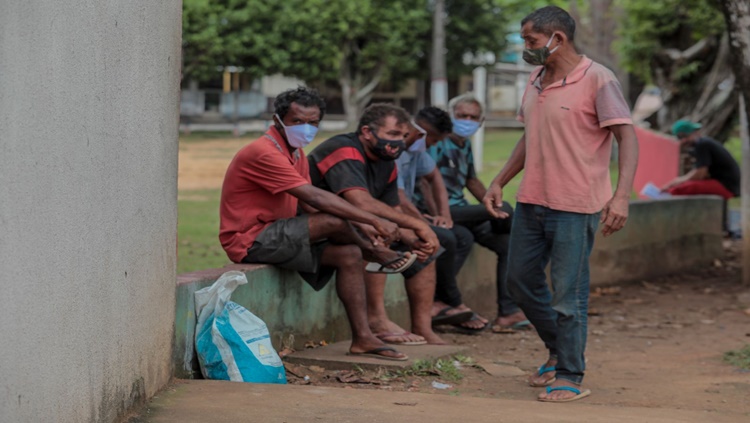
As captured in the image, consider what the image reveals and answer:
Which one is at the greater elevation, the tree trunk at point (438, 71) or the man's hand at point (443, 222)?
the tree trunk at point (438, 71)

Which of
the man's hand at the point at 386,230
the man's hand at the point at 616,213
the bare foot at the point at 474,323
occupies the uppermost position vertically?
the man's hand at the point at 616,213

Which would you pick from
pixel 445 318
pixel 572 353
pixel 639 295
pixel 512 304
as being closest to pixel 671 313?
pixel 639 295

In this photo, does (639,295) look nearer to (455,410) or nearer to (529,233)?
(529,233)

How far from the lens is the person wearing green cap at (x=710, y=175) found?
12.2 meters

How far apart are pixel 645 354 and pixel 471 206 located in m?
1.60

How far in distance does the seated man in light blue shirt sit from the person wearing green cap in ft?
17.2

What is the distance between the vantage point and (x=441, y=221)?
7496mm

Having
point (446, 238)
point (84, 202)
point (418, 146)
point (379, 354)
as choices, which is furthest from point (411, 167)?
point (84, 202)

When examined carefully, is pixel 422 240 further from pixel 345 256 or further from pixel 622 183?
pixel 622 183

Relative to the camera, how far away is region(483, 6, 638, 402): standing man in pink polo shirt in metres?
5.23

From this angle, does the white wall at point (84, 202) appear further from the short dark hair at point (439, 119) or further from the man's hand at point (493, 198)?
the short dark hair at point (439, 119)

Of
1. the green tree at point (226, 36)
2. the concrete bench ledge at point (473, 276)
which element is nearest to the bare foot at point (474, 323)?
the concrete bench ledge at point (473, 276)

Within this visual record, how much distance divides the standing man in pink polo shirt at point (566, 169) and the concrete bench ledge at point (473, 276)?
52.0 inches

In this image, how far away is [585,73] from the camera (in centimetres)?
529
